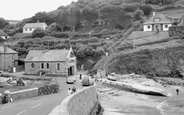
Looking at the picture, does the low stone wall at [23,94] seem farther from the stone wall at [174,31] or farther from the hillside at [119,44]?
the stone wall at [174,31]

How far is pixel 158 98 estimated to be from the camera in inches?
1492

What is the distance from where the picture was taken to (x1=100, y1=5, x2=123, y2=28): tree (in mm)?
83688

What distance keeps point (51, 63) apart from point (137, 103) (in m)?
17.9

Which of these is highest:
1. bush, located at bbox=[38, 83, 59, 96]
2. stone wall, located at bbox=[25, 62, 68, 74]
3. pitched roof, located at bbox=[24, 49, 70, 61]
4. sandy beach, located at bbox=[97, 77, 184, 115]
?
pitched roof, located at bbox=[24, 49, 70, 61]

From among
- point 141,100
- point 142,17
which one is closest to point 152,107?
point 141,100

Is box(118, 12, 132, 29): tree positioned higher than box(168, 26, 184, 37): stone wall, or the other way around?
box(118, 12, 132, 29): tree

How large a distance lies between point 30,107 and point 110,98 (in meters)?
16.6

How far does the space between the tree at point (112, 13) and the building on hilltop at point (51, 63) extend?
37.8 metres

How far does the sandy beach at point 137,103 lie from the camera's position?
29350 mm

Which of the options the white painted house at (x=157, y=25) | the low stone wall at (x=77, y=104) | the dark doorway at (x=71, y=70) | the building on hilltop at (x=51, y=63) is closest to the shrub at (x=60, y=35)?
the white painted house at (x=157, y=25)

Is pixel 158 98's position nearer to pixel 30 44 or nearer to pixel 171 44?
pixel 171 44

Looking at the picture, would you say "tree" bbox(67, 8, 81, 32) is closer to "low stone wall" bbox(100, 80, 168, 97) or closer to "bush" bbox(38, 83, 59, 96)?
"low stone wall" bbox(100, 80, 168, 97)

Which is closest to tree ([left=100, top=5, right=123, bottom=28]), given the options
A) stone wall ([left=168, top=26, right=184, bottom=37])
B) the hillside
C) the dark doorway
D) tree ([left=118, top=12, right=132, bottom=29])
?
the hillside

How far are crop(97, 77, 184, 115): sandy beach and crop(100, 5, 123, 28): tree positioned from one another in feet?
146
